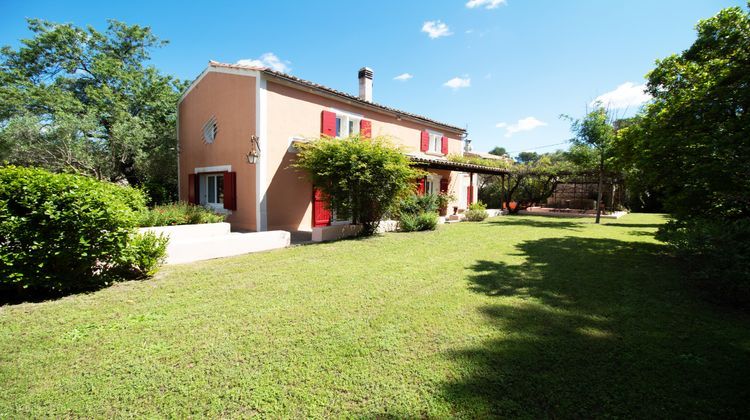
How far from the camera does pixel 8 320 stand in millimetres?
3836

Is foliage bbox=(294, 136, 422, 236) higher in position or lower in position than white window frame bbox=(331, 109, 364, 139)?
lower

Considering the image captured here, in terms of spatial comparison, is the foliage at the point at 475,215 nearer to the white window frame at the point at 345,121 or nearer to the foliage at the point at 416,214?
the foliage at the point at 416,214

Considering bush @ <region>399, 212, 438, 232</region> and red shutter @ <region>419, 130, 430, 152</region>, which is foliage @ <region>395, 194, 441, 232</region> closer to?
bush @ <region>399, 212, 438, 232</region>

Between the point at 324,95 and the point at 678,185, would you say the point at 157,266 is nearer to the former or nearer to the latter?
the point at 324,95

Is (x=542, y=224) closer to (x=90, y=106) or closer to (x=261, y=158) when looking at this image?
(x=261, y=158)

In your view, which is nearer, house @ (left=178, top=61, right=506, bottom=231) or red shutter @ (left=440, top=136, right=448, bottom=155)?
house @ (left=178, top=61, right=506, bottom=231)

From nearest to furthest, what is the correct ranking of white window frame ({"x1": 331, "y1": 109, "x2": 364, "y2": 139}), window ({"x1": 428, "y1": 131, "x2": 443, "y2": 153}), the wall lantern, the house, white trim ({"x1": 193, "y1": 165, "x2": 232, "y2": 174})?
the wall lantern < the house < white trim ({"x1": 193, "y1": 165, "x2": 232, "y2": 174}) < white window frame ({"x1": 331, "y1": 109, "x2": 364, "y2": 139}) < window ({"x1": 428, "y1": 131, "x2": 443, "y2": 153})

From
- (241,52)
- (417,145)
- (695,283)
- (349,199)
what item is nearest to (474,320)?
(695,283)

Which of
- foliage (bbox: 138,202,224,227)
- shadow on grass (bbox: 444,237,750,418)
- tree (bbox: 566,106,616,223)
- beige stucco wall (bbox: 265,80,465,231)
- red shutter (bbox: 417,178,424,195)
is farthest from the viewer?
tree (bbox: 566,106,616,223)

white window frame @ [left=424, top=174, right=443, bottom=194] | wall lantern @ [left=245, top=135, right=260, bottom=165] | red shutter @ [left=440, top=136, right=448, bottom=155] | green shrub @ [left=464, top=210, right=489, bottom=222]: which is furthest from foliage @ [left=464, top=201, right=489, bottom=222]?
wall lantern @ [left=245, top=135, right=260, bottom=165]

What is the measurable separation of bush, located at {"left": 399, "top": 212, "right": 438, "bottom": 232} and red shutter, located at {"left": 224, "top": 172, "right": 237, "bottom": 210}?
251 inches

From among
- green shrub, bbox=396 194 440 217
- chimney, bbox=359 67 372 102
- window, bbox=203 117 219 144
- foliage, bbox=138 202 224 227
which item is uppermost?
chimney, bbox=359 67 372 102

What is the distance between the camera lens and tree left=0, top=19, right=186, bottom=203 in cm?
1225

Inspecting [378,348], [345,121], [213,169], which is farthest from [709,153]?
[213,169]
